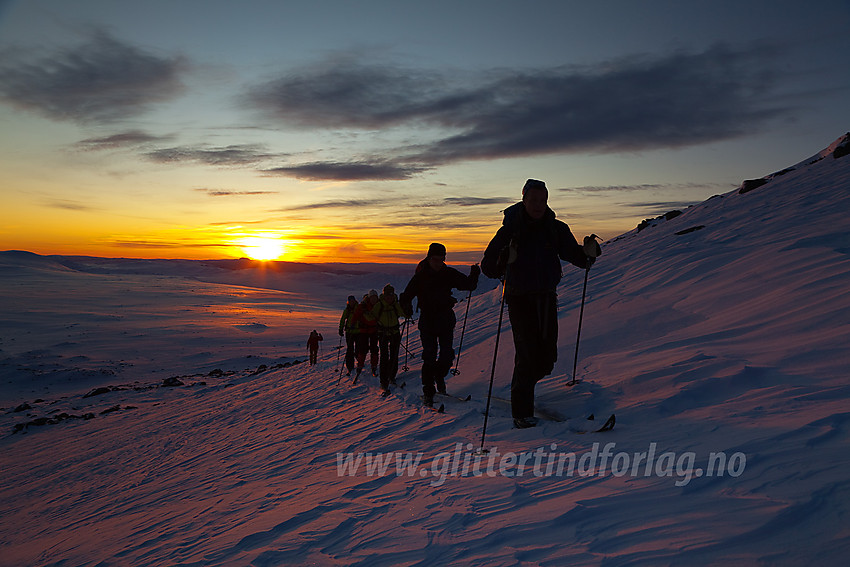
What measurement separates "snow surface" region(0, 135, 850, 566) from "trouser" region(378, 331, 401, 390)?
16.0 inches

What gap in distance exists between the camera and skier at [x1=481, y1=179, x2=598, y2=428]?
15.1 ft

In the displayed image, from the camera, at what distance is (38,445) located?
14.2 m

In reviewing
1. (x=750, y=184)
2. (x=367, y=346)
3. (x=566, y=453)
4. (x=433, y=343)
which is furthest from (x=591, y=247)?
(x=750, y=184)

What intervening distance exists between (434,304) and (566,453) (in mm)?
3513

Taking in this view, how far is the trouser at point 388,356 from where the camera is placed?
9.16 metres

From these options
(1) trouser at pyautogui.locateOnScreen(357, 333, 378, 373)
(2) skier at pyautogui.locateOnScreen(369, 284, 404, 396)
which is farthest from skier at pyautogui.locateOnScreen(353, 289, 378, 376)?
(2) skier at pyautogui.locateOnScreen(369, 284, 404, 396)

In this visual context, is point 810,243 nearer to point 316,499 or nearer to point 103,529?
point 316,499

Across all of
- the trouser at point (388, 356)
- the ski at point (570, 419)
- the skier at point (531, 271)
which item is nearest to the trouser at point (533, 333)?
the skier at point (531, 271)

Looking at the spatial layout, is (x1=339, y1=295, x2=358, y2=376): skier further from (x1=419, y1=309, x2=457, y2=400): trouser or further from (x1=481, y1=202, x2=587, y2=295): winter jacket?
(x1=481, y1=202, x2=587, y2=295): winter jacket

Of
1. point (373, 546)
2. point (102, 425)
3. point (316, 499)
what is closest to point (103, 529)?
point (316, 499)

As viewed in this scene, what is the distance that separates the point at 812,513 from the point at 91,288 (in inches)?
4011

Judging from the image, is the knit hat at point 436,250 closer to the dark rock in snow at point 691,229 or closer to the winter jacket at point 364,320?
the winter jacket at point 364,320

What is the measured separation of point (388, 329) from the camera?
951 centimetres

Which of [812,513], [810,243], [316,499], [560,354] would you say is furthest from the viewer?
[810,243]
